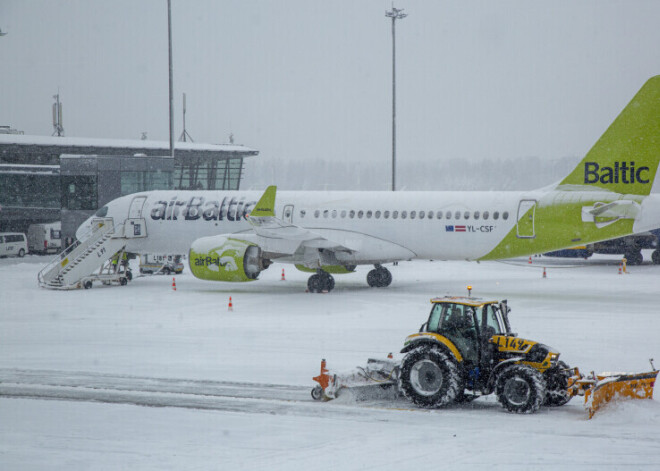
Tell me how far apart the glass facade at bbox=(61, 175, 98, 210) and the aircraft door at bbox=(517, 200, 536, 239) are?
958 inches

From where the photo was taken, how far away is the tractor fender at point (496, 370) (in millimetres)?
12927

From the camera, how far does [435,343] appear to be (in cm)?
1336

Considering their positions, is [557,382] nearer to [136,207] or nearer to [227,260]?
[227,260]

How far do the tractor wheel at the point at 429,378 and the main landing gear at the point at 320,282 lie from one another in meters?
17.4

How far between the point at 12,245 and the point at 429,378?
47368 mm

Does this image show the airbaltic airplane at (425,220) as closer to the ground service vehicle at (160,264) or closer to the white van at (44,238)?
the ground service vehicle at (160,264)

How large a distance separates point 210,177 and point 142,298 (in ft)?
151

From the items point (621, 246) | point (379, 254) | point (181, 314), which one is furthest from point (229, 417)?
point (621, 246)

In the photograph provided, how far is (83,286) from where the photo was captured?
3303cm

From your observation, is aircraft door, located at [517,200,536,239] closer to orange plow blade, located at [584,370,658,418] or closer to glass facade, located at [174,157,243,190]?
orange plow blade, located at [584,370,658,418]

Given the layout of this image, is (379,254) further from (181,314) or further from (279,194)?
(181,314)

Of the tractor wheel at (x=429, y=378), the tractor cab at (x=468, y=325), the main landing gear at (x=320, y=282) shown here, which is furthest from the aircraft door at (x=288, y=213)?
the tractor wheel at (x=429, y=378)

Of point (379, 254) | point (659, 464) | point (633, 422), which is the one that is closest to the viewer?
point (659, 464)

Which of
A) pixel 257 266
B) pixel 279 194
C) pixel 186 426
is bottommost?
pixel 186 426
